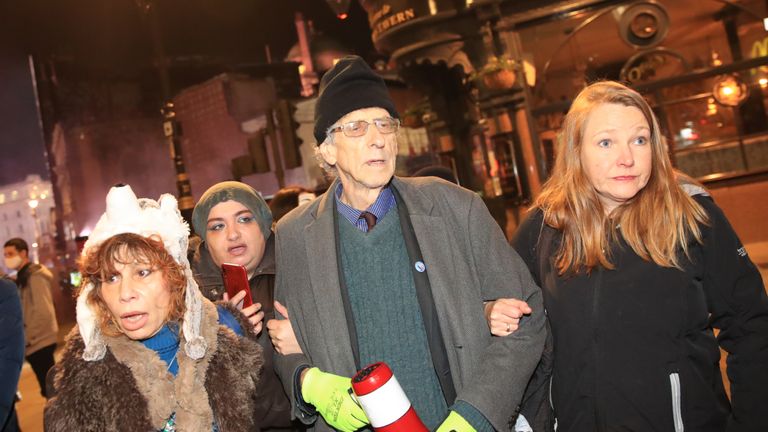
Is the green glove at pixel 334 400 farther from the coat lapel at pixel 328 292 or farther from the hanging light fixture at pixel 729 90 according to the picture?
the hanging light fixture at pixel 729 90

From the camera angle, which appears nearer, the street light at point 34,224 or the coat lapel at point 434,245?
the coat lapel at point 434,245

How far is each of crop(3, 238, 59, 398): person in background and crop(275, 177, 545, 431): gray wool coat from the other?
600 cm

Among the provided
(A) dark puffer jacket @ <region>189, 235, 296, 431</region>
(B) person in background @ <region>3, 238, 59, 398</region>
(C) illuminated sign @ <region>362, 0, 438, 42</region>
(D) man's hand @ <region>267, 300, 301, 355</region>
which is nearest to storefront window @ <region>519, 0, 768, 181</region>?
(C) illuminated sign @ <region>362, 0, 438, 42</region>

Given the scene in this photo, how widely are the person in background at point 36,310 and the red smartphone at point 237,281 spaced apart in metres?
5.39

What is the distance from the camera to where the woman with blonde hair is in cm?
204

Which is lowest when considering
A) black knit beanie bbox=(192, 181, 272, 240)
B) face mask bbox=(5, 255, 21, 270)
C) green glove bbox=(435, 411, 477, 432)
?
green glove bbox=(435, 411, 477, 432)

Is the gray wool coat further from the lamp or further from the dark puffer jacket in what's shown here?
the lamp

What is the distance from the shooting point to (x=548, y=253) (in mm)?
2402

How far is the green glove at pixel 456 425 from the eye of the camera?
1899mm

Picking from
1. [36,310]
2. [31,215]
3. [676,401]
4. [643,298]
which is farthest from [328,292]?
[31,215]

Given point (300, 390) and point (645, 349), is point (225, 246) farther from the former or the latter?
point (645, 349)

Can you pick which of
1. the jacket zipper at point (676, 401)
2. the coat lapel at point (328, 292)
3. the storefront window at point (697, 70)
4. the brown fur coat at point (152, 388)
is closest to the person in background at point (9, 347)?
the brown fur coat at point (152, 388)

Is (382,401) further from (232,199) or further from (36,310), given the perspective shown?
(36,310)

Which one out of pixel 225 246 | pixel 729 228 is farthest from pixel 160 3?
pixel 729 228
